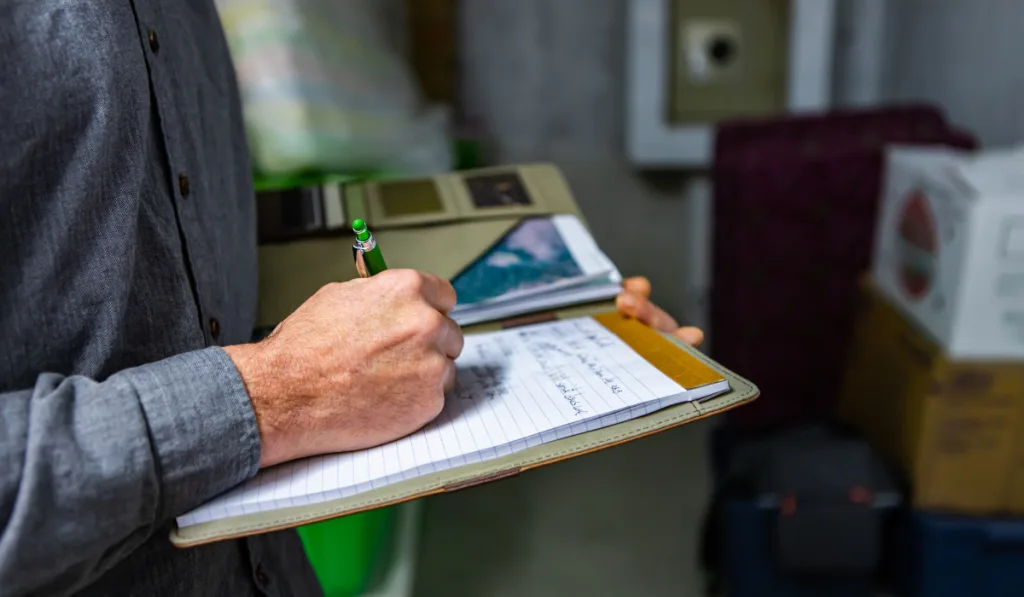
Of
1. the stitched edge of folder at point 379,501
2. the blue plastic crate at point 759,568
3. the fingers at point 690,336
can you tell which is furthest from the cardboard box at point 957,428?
the stitched edge of folder at point 379,501

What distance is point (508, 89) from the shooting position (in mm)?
1979

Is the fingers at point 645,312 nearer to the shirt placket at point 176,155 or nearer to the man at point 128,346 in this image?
the man at point 128,346

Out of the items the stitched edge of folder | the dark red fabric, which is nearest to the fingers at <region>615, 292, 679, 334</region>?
the stitched edge of folder

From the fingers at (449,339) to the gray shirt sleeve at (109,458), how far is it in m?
0.12

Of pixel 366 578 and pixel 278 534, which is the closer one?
pixel 278 534

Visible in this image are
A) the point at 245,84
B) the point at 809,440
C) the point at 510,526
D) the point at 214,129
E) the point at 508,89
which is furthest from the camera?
the point at 508,89

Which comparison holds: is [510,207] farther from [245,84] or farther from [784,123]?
[784,123]

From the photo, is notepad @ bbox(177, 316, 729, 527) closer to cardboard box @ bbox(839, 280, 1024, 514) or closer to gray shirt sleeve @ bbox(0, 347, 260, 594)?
gray shirt sleeve @ bbox(0, 347, 260, 594)

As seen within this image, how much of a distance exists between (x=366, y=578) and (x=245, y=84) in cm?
73

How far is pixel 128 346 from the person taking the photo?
1.51ft

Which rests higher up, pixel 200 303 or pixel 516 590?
pixel 200 303

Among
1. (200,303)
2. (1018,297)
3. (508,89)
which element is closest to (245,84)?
(200,303)

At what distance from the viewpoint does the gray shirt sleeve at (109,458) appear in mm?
358

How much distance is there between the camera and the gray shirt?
369 mm
